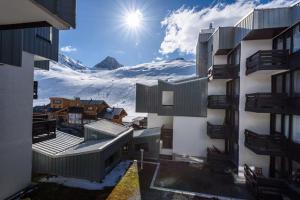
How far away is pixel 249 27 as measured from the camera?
1497 centimetres

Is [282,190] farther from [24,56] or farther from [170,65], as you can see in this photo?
[170,65]

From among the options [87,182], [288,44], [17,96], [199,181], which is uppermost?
[288,44]

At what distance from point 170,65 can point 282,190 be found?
558ft

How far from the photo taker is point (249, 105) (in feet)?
51.8

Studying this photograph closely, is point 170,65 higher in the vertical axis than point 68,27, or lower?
higher

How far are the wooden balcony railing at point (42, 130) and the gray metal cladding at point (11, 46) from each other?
13.3ft

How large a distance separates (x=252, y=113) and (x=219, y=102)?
4685 mm

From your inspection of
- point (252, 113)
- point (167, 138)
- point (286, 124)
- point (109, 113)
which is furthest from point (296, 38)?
point (109, 113)

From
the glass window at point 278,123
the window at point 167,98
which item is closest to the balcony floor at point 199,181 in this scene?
the glass window at point 278,123

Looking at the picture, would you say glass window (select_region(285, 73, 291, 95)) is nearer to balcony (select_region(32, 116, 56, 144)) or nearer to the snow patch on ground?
the snow patch on ground

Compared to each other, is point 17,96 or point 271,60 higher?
point 271,60

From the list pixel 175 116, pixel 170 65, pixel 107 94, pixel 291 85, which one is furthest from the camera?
pixel 170 65

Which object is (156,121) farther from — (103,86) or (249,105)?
(103,86)

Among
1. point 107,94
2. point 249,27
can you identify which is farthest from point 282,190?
point 107,94
